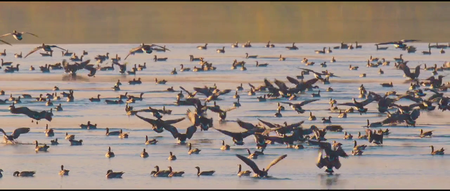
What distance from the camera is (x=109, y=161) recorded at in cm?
2684

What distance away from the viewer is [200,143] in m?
30.2

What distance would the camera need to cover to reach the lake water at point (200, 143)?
24.3 m

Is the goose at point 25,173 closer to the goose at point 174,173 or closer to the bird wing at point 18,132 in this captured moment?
the goose at point 174,173

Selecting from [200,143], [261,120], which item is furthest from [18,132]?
[261,120]

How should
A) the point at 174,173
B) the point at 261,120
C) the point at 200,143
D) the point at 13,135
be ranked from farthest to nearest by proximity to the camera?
the point at 261,120 < the point at 13,135 < the point at 200,143 < the point at 174,173

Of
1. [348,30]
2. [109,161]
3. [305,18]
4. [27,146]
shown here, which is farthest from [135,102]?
[305,18]

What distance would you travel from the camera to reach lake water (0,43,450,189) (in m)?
24.3

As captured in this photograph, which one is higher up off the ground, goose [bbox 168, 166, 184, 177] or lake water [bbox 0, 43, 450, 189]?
lake water [bbox 0, 43, 450, 189]

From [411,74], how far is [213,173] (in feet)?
83.9

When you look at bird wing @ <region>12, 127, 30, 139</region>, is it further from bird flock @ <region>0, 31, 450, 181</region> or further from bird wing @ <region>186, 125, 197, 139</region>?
bird wing @ <region>186, 125, 197, 139</region>

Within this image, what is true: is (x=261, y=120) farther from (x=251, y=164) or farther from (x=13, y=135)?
(x=251, y=164)

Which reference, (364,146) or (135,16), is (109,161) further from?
(135,16)

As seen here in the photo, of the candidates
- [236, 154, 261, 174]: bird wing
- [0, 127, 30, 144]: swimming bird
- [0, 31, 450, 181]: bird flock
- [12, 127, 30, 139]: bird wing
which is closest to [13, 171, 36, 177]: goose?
[0, 31, 450, 181]: bird flock

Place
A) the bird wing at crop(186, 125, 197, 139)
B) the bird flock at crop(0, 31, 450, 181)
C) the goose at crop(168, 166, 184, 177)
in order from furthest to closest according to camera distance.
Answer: the bird wing at crop(186, 125, 197, 139)
the bird flock at crop(0, 31, 450, 181)
the goose at crop(168, 166, 184, 177)
